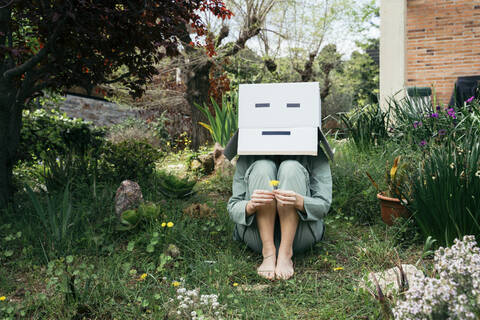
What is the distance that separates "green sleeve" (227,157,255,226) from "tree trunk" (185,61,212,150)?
4.58 m

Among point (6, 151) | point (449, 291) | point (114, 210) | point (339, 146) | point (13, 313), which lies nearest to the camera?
point (449, 291)

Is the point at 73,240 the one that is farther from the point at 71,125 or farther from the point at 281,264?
the point at 71,125

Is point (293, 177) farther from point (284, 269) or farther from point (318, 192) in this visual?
point (284, 269)

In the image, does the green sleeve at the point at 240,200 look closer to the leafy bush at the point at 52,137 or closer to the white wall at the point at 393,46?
the leafy bush at the point at 52,137

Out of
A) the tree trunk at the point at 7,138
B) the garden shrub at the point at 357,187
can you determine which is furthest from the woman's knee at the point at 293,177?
the tree trunk at the point at 7,138

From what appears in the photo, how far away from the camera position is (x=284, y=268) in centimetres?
218

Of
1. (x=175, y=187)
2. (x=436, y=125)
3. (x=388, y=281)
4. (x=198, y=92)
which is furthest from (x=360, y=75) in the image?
(x=388, y=281)

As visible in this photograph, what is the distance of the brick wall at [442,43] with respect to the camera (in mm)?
6410

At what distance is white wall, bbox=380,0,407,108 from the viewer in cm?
663

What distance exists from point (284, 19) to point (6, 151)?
7.45m

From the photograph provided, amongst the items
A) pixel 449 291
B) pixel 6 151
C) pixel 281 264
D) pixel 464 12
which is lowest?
pixel 281 264

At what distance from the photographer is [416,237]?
98.3 inches

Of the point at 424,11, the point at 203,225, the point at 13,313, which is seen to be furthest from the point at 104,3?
the point at 424,11

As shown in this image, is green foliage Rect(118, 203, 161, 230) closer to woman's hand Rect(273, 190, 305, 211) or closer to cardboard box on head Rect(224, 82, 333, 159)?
cardboard box on head Rect(224, 82, 333, 159)
